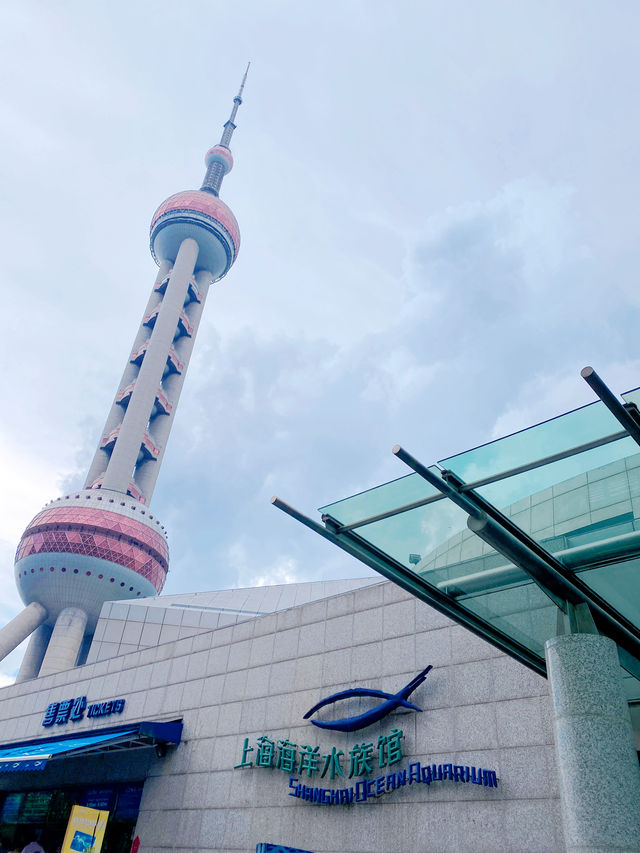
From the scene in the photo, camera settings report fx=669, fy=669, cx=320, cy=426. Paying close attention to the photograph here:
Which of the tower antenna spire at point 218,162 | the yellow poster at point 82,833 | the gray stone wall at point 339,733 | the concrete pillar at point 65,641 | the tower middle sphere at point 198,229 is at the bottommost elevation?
the yellow poster at point 82,833

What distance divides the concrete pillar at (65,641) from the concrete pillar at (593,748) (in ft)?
168

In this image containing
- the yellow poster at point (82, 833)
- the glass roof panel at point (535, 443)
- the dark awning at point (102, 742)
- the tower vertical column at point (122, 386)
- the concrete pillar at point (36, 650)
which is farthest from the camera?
the tower vertical column at point (122, 386)

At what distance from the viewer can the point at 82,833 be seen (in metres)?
13.4

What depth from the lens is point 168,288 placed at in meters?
74.7

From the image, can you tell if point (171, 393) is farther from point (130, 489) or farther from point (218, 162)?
point (218, 162)

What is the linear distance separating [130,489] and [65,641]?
16.0 metres

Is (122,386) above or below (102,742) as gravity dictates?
above

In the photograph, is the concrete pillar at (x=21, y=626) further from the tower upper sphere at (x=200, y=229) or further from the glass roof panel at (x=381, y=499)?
the glass roof panel at (x=381, y=499)

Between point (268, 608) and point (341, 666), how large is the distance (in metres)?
21.2

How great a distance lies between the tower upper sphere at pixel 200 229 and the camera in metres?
78.6

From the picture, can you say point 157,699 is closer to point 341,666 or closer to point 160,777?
point 160,777

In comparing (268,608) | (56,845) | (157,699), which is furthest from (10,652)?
(157,699)

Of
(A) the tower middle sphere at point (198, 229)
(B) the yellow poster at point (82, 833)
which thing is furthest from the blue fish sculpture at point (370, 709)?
(A) the tower middle sphere at point (198, 229)

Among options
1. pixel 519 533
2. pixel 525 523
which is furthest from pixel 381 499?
pixel 525 523
